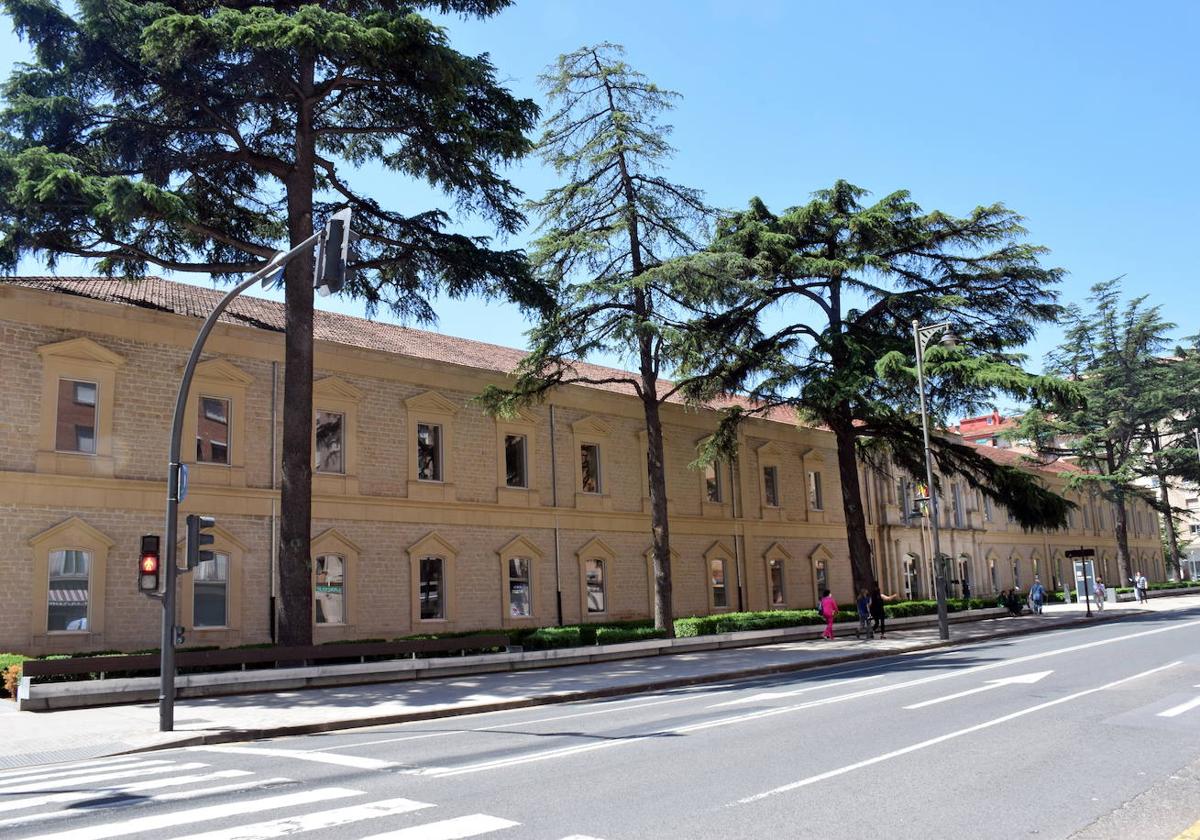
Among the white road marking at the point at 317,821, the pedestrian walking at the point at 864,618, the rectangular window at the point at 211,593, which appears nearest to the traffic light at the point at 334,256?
the white road marking at the point at 317,821

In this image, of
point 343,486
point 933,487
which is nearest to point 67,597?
point 343,486

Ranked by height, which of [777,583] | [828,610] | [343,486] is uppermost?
[343,486]

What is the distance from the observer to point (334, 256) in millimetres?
11766

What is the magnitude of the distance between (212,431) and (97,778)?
15.4 metres

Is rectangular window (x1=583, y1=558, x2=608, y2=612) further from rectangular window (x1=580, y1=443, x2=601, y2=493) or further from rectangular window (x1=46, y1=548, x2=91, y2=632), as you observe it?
rectangular window (x1=46, y1=548, x2=91, y2=632)

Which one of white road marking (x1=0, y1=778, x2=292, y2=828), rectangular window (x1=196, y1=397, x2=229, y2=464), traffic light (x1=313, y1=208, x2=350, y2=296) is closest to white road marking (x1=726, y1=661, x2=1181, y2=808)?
white road marking (x1=0, y1=778, x2=292, y2=828)

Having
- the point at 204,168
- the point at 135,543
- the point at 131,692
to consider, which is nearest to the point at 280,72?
the point at 204,168

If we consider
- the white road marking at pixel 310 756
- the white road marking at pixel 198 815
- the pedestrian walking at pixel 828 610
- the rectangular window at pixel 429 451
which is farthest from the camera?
the pedestrian walking at pixel 828 610

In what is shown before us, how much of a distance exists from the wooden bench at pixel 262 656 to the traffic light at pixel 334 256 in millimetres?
10044

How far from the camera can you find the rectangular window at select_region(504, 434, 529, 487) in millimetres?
31609

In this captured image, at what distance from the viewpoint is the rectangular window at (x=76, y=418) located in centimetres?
2202

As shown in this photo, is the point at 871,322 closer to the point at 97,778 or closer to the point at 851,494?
the point at 851,494

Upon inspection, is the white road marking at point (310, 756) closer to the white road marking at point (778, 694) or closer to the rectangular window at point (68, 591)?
the white road marking at point (778, 694)

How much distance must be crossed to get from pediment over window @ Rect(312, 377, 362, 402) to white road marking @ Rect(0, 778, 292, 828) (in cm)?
1807
